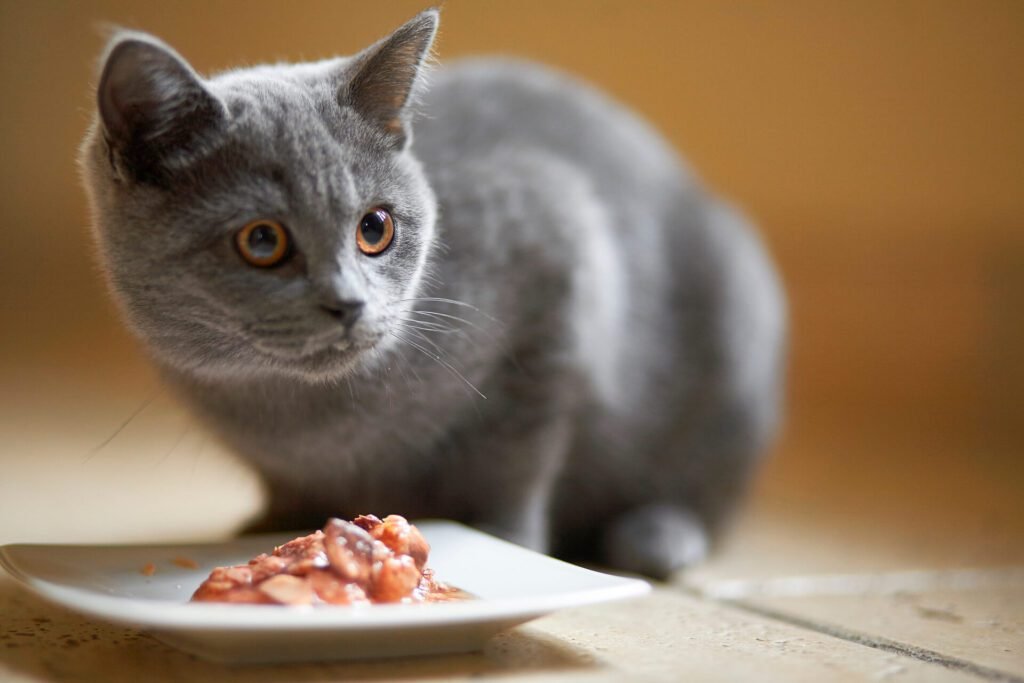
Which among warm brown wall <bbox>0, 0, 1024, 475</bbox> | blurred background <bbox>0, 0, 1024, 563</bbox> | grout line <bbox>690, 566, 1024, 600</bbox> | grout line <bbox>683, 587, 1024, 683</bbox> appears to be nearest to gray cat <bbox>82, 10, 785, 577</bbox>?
grout line <bbox>690, 566, 1024, 600</bbox>

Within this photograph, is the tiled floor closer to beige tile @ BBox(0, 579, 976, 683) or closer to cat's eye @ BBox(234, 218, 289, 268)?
beige tile @ BBox(0, 579, 976, 683)

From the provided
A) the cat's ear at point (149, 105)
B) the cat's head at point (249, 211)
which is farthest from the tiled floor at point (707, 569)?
the cat's ear at point (149, 105)

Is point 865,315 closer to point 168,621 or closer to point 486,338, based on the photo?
point 486,338

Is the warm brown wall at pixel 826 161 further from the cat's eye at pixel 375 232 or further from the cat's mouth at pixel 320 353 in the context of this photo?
the cat's mouth at pixel 320 353

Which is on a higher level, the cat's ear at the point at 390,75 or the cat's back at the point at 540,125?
the cat's back at the point at 540,125

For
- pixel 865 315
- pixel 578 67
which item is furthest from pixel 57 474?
pixel 865 315

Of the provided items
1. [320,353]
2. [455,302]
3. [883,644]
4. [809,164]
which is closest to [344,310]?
[320,353]

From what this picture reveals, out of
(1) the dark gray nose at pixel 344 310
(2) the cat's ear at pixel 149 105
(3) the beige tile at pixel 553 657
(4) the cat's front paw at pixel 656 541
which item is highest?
(2) the cat's ear at pixel 149 105
